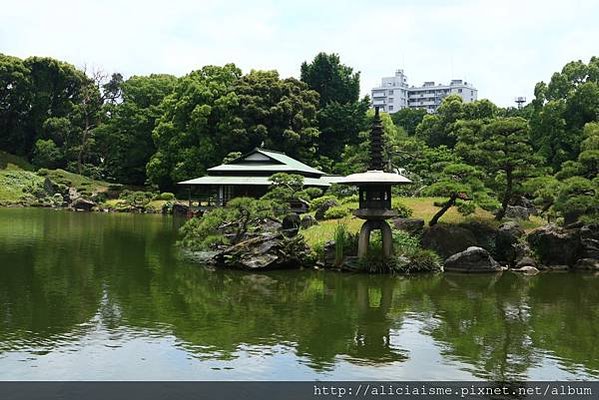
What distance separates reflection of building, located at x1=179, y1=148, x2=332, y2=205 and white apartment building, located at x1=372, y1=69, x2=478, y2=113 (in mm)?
83416

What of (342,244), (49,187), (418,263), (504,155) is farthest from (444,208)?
(49,187)

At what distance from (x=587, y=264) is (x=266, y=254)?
967 cm

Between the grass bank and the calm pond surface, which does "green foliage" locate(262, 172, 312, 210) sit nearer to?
the grass bank

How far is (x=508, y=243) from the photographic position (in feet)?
60.8

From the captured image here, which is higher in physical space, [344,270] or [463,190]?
[463,190]

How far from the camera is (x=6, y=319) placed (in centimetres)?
1023

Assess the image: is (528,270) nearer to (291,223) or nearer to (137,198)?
(291,223)

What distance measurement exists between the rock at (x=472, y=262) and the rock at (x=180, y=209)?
1002 inches

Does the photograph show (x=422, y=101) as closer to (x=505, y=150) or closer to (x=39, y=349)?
(x=505, y=150)

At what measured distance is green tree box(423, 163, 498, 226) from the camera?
18.5 meters

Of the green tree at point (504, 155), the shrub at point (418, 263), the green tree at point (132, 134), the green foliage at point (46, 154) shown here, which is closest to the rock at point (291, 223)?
the shrub at point (418, 263)

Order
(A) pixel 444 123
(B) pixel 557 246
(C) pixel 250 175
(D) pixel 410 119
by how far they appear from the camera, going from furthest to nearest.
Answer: (D) pixel 410 119 → (A) pixel 444 123 → (C) pixel 250 175 → (B) pixel 557 246

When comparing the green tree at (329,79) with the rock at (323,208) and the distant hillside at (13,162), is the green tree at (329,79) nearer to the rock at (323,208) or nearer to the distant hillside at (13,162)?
the distant hillside at (13,162)

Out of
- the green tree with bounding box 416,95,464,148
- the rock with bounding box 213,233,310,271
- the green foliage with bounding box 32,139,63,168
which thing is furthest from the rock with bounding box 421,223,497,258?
the green foliage with bounding box 32,139,63,168
